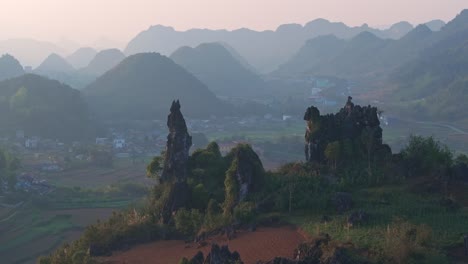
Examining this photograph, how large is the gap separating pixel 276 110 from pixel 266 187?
222 ft

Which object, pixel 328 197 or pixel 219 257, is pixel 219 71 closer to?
pixel 328 197

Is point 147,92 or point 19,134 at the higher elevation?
point 147,92

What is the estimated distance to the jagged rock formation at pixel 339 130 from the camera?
23.2 metres

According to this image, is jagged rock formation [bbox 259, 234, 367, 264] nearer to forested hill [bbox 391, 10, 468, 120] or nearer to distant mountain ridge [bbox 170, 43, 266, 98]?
forested hill [bbox 391, 10, 468, 120]

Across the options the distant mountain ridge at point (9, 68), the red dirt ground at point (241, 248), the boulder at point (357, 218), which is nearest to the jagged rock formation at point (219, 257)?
the red dirt ground at point (241, 248)

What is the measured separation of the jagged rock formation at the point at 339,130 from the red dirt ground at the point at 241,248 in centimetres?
608

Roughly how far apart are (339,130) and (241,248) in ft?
28.1

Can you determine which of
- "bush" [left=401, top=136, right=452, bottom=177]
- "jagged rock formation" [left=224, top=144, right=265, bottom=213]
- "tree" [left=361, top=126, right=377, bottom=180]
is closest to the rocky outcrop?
"jagged rock formation" [left=224, top=144, right=265, bottom=213]

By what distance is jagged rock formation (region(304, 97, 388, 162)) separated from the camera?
23.2 m

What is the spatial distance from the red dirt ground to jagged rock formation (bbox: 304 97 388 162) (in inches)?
239

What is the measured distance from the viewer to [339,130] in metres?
23.7

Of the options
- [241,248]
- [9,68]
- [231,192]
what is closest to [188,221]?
[231,192]

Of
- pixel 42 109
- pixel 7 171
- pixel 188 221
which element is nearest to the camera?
pixel 188 221

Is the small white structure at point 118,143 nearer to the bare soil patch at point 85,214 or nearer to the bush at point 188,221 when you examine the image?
the bare soil patch at point 85,214
